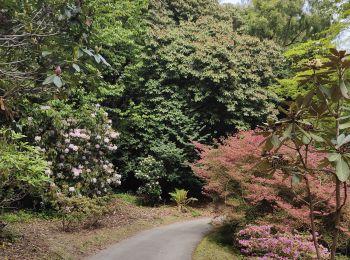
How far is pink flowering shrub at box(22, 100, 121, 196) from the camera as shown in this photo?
1114 centimetres

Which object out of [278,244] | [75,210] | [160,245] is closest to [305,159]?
[278,244]

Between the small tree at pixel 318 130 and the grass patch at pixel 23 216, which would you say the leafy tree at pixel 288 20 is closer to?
the grass patch at pixel 23 216

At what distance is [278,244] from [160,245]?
9.76ft

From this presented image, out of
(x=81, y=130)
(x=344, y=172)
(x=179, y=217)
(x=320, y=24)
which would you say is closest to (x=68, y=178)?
(x=81, y=130)

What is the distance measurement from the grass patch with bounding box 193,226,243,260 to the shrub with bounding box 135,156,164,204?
4422 millimetres

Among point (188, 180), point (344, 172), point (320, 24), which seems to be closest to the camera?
point (344, 172)

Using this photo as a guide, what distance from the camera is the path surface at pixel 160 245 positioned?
8056mm

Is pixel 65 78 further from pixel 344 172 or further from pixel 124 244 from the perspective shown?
pixel 124 244

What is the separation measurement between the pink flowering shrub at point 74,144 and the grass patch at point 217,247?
158 inches

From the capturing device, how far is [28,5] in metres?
3.87

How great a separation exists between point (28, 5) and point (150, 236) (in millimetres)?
7581

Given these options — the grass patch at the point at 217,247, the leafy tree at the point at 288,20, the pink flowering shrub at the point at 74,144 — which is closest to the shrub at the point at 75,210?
the pink flowering shrub at the point at 74,144

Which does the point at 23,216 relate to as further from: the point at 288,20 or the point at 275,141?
the point at 288,20

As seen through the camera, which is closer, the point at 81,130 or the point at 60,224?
the point at 60,224
